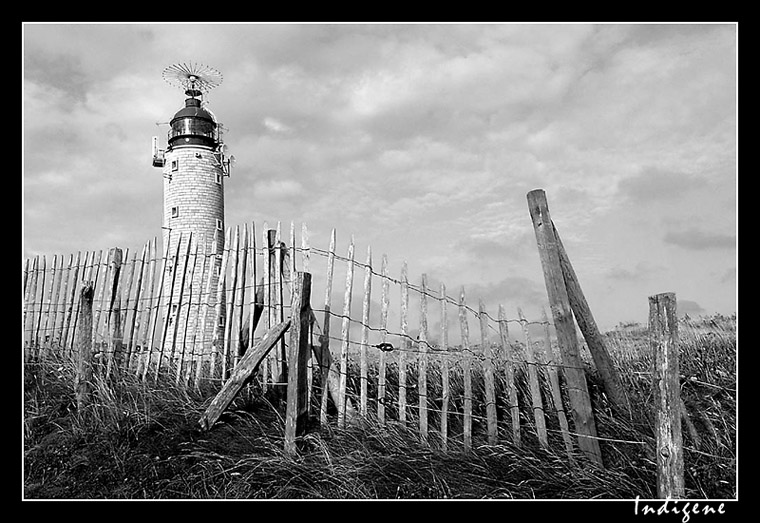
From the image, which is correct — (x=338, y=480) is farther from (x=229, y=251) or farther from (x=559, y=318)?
(x=229, y=251)

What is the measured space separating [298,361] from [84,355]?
261 cm

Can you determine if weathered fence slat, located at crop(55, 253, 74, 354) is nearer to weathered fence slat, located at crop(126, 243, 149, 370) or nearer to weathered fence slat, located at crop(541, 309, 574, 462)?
weathered fence slat, located at crop(126, 243, 149, 370)

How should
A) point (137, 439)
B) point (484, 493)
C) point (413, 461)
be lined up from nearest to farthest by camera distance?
point (484, 493)
point (413, 461)
point (137, 439)

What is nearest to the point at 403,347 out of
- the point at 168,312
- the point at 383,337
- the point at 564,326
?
the point at 383,337

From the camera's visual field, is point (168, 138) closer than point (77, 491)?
No

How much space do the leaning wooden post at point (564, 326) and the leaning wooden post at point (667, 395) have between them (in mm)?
895

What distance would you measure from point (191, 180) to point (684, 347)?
67.2 ft

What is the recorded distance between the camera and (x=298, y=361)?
5676 millimetres

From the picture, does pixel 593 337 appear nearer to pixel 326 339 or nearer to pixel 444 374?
pixel 444 374

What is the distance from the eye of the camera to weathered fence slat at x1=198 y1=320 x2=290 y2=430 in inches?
226

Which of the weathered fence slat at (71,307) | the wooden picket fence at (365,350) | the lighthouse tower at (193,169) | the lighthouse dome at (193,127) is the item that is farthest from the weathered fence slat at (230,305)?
the lighthouse dome at (193,127)

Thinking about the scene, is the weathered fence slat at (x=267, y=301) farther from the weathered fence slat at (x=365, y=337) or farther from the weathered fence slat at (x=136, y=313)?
the weathered fence slat at (x=136, y=313)

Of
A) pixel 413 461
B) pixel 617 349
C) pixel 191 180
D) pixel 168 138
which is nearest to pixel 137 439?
pixel 413 461

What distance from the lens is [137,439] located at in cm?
566
